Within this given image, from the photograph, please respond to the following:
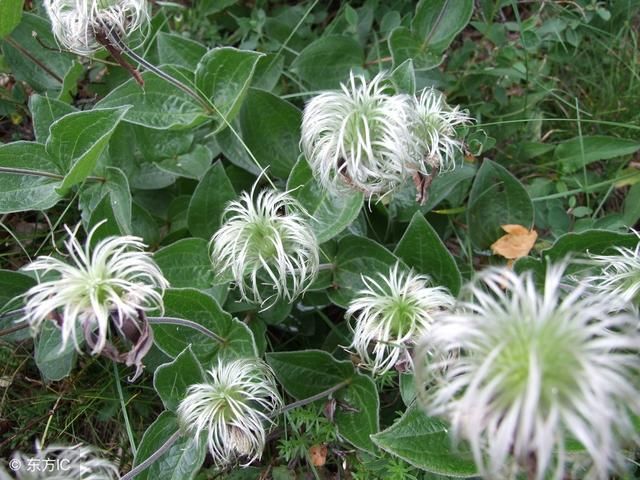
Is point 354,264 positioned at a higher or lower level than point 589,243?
lower

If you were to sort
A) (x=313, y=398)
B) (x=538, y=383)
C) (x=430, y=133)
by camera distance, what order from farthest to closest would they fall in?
(x=313, y=398)
(x=430, y=133)
(x=538, y=383)

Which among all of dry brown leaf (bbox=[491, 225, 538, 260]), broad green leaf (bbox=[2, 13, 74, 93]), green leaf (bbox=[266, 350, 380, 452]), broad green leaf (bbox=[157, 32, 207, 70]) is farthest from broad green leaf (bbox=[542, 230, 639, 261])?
broad green leaf (bbox=[2, 13, 74, 93])

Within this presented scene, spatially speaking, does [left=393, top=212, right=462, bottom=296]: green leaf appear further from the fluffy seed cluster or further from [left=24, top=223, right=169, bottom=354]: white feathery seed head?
[left=24, top=223, right=169, bottom=354]: white feathery seed head

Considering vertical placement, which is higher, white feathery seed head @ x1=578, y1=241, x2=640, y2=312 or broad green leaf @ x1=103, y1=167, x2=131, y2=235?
white feathery seed head @ x1=578, y1=241, x2=640, y2=312

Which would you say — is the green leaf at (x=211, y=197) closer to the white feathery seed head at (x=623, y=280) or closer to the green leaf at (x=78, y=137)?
the green leaf at (x=78, y=137)

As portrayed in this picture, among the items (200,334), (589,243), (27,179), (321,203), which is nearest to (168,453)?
(200,334)

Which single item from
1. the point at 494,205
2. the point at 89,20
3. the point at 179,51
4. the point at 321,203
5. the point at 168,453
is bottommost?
the point at 168,453

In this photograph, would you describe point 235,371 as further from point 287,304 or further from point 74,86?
point 74,86

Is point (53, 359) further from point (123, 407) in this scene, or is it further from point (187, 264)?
point (187, 264)
